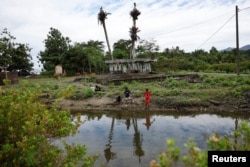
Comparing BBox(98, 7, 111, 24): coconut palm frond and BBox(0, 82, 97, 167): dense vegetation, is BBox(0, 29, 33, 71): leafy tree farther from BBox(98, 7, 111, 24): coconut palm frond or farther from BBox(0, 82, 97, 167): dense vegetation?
BBox(0, 82, 97, 167): dense vegetation

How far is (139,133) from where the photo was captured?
44.9ft

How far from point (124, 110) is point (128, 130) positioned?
20.6 feet

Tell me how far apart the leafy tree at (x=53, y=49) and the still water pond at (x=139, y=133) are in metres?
31.7

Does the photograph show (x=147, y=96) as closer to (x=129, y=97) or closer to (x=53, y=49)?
(x=129, y=97)

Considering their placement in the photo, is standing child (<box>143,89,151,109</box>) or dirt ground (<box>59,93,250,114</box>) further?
standing child (<box>143,89,151,109</box>)

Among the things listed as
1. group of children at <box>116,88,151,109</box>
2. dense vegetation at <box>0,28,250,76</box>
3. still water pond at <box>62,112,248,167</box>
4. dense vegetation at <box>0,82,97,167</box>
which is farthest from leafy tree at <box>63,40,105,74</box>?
dense vegetation at <box>0,82,97,167</box>

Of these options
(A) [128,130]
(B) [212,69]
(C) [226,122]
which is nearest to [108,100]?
(A) [128,130]

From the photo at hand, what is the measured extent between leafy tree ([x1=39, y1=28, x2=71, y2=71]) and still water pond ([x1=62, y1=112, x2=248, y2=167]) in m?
31.7

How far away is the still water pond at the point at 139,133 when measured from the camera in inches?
406

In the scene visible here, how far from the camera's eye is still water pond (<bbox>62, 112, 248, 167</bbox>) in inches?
406

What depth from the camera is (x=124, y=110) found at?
68.3ft

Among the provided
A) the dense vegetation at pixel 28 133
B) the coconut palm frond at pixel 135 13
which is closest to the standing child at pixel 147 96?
the dense vegetation at pixel 28 133

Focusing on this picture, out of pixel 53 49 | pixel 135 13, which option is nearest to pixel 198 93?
pixel 135 13

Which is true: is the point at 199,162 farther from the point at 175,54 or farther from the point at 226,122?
the point at 175,54
